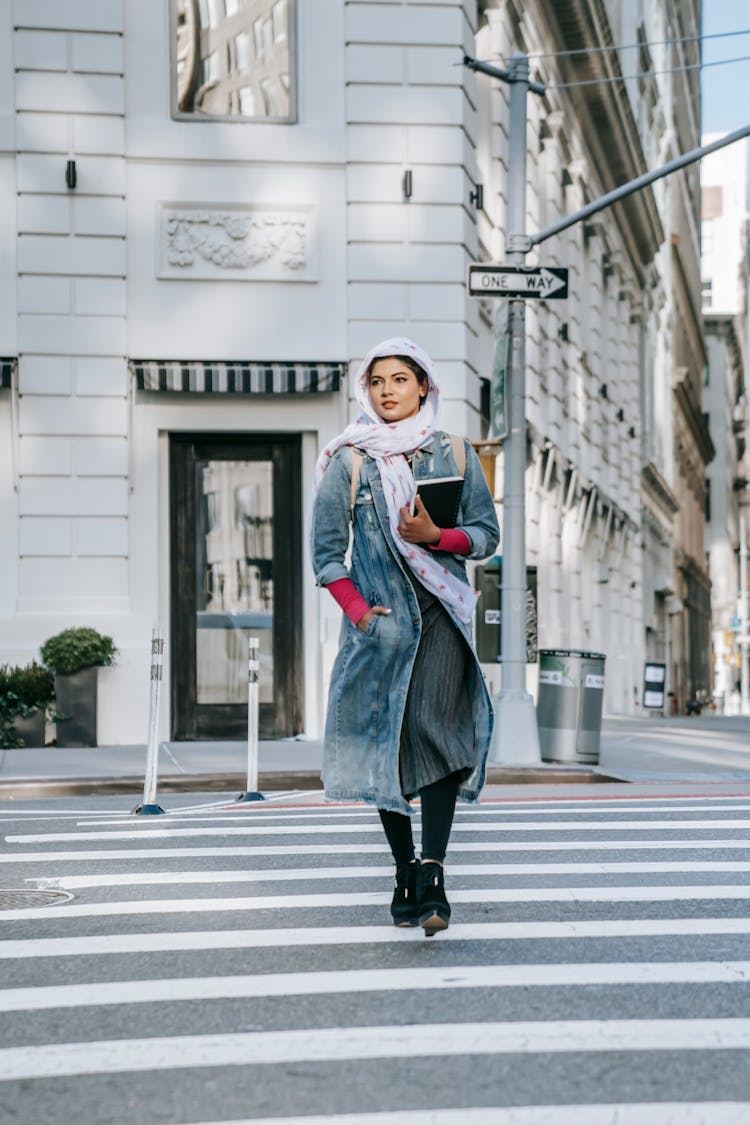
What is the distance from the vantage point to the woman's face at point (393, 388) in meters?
6.01

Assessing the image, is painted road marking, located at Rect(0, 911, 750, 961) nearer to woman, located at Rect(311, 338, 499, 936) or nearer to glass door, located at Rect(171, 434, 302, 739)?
woman, located at Rect(311, 338, 499, 936)

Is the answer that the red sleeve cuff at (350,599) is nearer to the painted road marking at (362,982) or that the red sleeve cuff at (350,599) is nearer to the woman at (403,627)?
the woman at (403,627)

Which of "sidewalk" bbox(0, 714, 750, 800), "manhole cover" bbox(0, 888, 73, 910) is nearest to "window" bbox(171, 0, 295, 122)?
"sidewalk" bbox(0, 714, 750, 800)

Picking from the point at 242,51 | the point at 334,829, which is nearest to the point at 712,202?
the point at 242,51

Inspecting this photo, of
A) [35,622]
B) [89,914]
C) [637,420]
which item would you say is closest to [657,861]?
[89,914]

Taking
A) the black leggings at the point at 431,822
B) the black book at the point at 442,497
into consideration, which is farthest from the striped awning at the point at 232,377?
the black leggings at the point at 431,822

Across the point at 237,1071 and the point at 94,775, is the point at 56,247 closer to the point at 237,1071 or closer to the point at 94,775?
the point at 94,775

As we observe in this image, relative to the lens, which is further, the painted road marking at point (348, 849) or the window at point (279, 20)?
→ the window at point (279, 20)

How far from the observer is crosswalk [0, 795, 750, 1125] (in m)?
4.02

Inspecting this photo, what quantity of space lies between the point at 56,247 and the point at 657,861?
11.8m

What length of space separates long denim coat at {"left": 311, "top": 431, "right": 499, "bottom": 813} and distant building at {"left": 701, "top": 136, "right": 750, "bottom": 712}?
289 feet

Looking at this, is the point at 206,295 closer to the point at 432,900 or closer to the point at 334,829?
the point at 334,829

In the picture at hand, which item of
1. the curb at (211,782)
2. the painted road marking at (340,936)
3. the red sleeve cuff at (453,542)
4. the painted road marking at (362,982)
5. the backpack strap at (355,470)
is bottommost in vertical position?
the painted road marking at (362,982)

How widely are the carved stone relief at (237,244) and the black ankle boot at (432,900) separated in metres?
13.1
